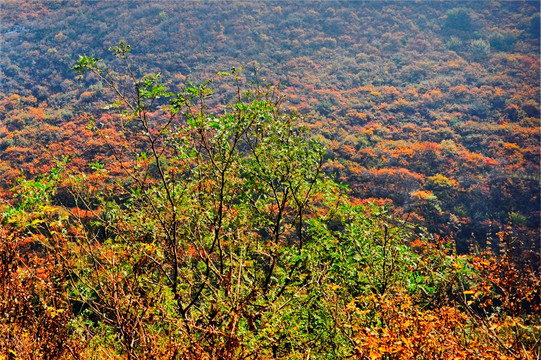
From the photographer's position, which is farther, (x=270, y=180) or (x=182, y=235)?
(x=270, y=180)

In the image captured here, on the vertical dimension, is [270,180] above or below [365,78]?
above

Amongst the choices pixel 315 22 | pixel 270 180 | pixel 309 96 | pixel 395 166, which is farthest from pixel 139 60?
pixel 270 180

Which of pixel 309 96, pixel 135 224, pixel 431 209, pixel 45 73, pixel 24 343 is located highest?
pixel 135 224

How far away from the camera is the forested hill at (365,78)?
69.0 feet

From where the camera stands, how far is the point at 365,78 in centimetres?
3609

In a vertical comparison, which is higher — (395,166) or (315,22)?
(315,22)

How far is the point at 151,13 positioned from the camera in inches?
1714

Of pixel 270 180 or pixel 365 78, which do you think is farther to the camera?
pixel 365 78

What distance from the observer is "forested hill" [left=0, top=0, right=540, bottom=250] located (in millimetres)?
21031

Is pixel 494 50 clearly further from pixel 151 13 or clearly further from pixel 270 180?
pixel 270 180

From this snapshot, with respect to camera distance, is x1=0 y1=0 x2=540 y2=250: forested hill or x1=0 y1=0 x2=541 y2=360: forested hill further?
x1=0 y1=0 x2=540 y2=250: forested hill

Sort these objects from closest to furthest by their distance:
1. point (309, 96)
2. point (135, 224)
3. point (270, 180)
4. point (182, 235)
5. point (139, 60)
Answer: point (135, 224), point (182, 235), point (270, 180), point (309, 96), point (139, 60)

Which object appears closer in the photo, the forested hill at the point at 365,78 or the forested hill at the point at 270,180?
the forested hill at the point at 270,180

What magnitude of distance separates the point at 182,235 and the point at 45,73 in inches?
1440
